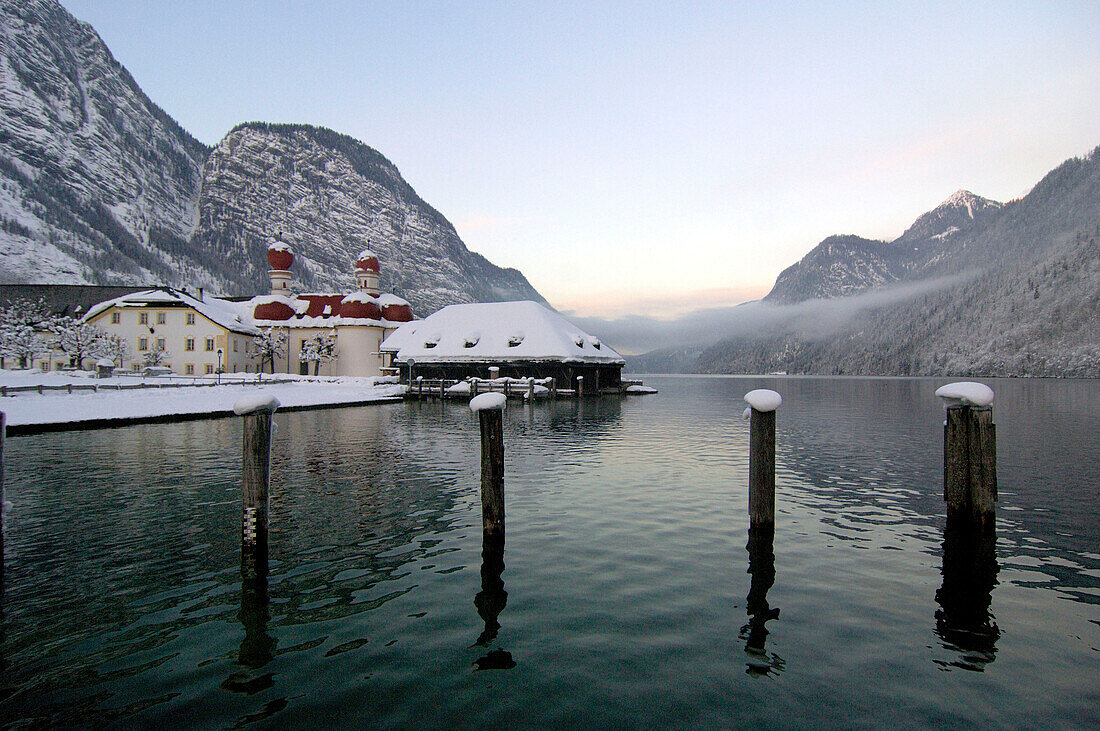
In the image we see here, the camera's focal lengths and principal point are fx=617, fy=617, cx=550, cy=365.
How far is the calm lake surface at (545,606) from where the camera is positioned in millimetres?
5434

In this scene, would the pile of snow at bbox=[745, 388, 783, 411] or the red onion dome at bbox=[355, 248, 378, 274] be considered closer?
the pile of snow at bbox=[745, 388, 783, 411]

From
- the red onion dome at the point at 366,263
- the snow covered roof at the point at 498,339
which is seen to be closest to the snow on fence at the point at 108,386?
the snow covered roof at the point at 498,339

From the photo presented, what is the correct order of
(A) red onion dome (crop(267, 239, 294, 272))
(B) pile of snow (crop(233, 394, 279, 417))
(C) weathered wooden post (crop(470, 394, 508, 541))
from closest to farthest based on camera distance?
(B) pile of snow (crop(233, 394, 279, 417))
(C) weathered wooden post (crop(470, 394, 508, 541))
(A) red onion dome (crop(267, 239, 294, 272))

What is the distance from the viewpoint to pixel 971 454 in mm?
9953

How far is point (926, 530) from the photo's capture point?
11242mm

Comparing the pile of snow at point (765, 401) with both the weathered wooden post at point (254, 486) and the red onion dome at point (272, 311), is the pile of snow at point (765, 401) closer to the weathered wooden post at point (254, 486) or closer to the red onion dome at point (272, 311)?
the weathered wooden post at point (254, 486)

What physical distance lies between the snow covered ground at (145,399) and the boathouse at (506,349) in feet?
17.5

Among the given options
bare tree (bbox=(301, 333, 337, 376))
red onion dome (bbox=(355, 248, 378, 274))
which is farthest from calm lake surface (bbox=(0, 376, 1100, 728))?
red onion dome (bbox=(355, 248, 378, 274))

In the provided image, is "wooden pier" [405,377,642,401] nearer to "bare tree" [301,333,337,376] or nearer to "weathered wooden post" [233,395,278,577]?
"bare tree" [301,333,337,376]

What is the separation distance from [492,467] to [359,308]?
70.1 meters

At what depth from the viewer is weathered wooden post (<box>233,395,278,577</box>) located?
28.1 ft

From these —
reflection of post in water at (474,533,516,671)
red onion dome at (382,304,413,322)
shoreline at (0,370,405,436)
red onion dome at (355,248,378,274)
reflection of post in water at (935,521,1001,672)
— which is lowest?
reflection of post in water at (935,521,1001,672)

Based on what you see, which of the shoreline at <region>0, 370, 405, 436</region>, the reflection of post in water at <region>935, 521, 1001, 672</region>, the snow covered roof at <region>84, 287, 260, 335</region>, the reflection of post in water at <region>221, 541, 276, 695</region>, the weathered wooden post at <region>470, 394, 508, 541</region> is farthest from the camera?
the snow covered roof at <region>84, 287, 260, 335</region>

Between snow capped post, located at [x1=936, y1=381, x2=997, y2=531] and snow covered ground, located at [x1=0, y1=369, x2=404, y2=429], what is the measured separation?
1470 centimetres
